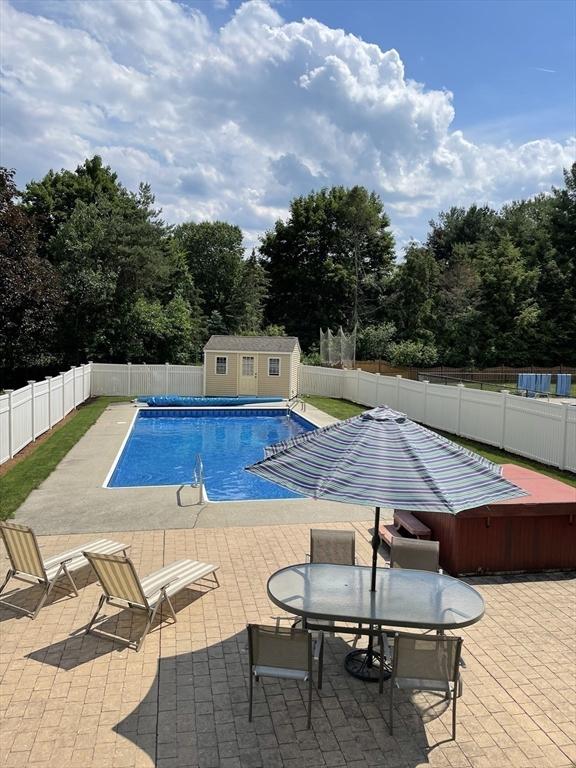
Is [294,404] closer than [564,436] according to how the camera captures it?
No

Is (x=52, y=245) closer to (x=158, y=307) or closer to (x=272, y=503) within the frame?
(x=158, y=307)

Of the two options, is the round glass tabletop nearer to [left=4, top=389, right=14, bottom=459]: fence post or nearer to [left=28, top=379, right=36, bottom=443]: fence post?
[left=4, top=389, right=14, bottom=459]: fence post

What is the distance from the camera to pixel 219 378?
28.0 m

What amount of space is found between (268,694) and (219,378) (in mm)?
23651

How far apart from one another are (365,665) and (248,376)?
913 inches

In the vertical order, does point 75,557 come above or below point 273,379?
below

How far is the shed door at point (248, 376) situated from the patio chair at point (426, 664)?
78.4ft

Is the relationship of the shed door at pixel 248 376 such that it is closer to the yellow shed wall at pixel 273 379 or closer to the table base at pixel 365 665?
the yellow shed wall at pixel 273 379

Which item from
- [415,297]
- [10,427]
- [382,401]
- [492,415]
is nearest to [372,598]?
[10,427]

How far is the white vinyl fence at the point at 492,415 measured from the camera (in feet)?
41.9

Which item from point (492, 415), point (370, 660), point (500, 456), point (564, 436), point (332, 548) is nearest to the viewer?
point (370, 660)

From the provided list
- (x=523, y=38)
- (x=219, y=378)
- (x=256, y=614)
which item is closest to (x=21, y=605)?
(x=256, y=614)

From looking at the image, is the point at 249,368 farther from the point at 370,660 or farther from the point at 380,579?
the point at 370,660

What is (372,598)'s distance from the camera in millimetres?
4859
